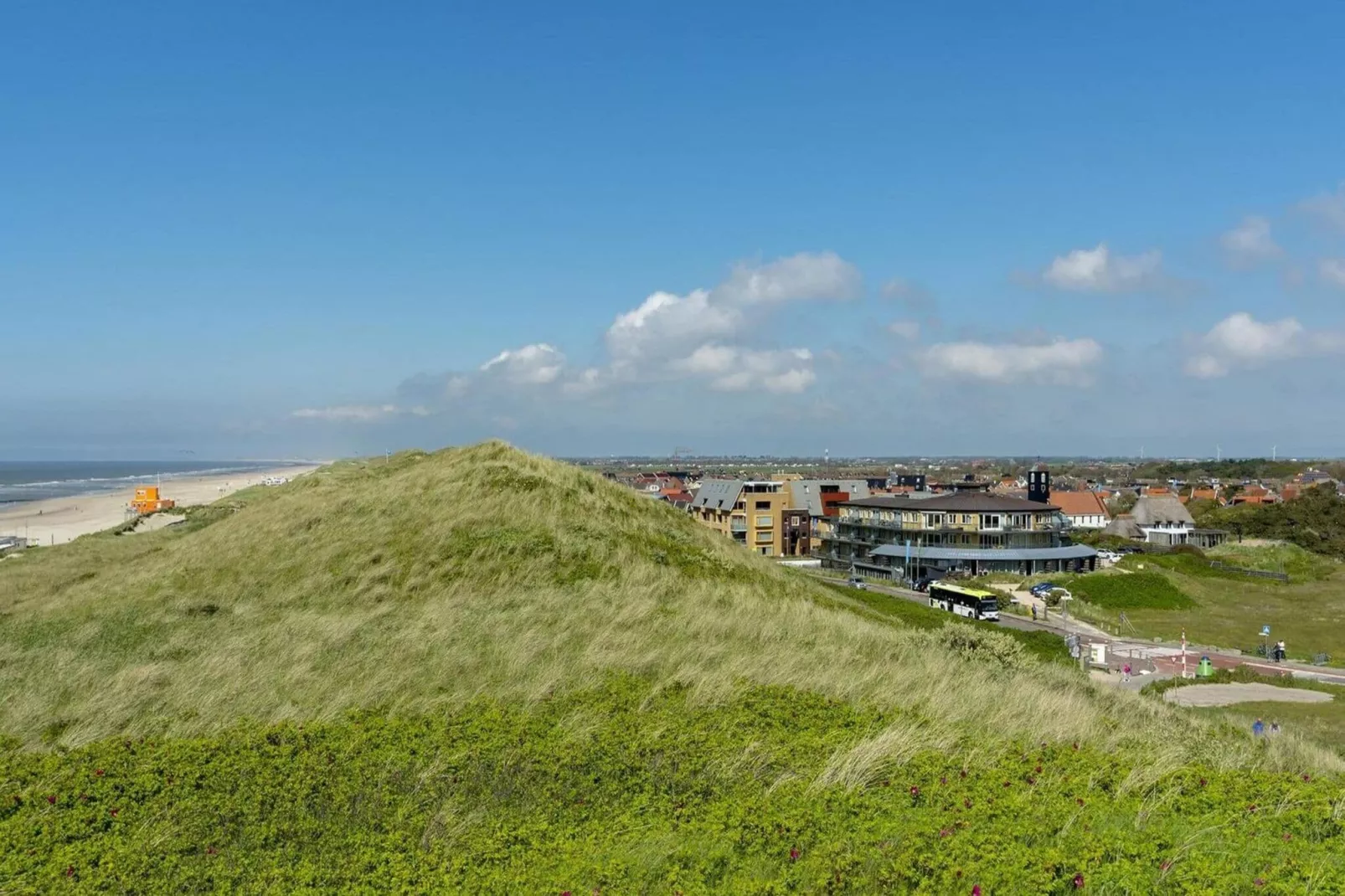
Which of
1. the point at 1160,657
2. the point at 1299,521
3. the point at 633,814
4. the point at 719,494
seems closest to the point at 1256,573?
the point at 1299,521

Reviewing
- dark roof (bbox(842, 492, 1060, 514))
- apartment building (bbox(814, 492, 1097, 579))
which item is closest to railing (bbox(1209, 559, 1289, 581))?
apartment building (bbox(814, 492, 1097, 579))

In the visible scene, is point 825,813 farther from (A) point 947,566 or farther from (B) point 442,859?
(A) point 947,566

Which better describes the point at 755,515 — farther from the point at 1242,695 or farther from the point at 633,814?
the point at 633,814

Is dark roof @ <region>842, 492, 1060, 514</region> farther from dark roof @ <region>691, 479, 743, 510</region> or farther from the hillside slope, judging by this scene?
the hillside slope

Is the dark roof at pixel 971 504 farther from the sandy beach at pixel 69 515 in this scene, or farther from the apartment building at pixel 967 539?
the sandy beach at pixel 69 515

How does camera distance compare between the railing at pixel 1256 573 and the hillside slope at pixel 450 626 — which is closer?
the hillside slope at pixel 450 626

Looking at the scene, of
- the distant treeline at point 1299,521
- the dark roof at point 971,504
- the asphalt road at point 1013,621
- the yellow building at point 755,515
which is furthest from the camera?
the distant treeline at point 1299,521

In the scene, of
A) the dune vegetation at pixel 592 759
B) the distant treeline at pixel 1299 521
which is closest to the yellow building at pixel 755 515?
the distant treeline at pixel 1299 521

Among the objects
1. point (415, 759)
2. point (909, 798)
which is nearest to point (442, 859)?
point (415, 759)
